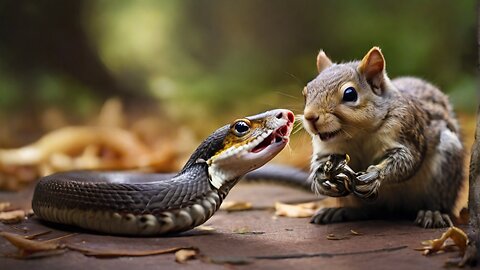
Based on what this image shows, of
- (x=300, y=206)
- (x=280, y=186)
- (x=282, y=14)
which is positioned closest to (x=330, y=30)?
(x=282, y=14)

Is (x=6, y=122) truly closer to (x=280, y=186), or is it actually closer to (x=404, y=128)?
(x=280, y=186)

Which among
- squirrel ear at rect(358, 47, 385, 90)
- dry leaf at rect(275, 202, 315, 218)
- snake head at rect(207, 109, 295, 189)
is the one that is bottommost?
dry leaf at rect(275, 202, 315, 218)

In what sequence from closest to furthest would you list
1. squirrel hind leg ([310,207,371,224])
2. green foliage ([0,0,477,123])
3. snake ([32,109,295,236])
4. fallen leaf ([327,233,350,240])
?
1. snake ([32,109,295,236])
2. fallen leaf ([327,233,350,240])
3. squirrel hind leg ([310,207,371,224])
4. green foliage ([0,0,477,123])

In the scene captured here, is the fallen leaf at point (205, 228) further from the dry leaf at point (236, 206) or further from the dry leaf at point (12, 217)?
the dry leaf at point (12, 217)

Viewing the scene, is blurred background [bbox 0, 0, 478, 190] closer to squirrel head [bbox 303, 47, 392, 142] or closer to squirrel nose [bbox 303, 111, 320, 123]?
squirrel head [bbox 303, 47, 392, 142]

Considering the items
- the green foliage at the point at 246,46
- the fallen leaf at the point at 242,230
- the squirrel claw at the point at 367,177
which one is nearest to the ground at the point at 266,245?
the fallen leaf at the point at 242,230

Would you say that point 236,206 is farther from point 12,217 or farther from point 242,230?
point 12,217

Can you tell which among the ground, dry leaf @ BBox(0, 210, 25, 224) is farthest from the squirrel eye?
dry leaf @ BBox(0, 210, 25, 224)
